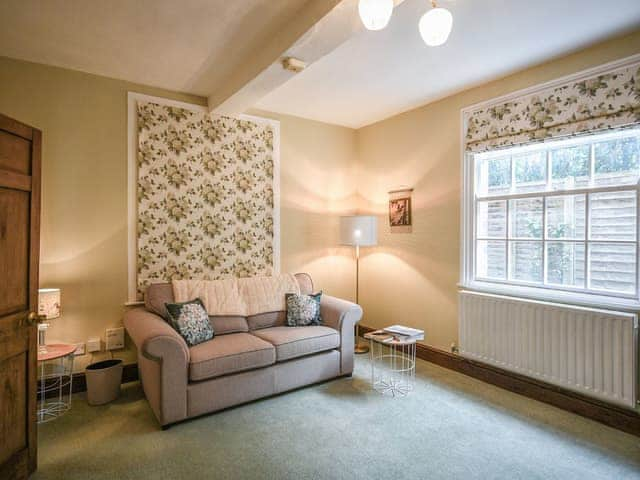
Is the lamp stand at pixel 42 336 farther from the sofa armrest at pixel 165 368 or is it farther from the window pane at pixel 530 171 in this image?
the window pane at pixel 530 171

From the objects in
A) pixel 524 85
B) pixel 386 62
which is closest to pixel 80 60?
pixel 386 62

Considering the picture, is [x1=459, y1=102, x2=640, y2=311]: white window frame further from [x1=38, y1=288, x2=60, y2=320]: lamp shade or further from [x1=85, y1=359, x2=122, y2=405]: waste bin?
[x1=38, y1=288, x2=60, y2=320]: lamp shade

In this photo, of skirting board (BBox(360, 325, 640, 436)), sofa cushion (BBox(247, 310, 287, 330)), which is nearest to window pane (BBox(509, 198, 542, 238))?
skirting board (BBox(360, 325, 640, 436))

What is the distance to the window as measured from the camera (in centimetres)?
260

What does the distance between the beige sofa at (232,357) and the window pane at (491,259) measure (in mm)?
1265

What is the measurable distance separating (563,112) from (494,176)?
768 mm

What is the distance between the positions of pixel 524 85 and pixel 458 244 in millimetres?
1486

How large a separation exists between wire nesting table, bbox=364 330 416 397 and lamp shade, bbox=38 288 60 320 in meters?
2.48

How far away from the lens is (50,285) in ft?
9.73

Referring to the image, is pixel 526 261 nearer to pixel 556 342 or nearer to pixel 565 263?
pixel 565 263

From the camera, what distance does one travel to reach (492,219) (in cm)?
342

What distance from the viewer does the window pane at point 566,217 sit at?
282 centimetres

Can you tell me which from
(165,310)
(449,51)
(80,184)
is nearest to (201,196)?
(80,184)

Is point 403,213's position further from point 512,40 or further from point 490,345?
point 512,40
